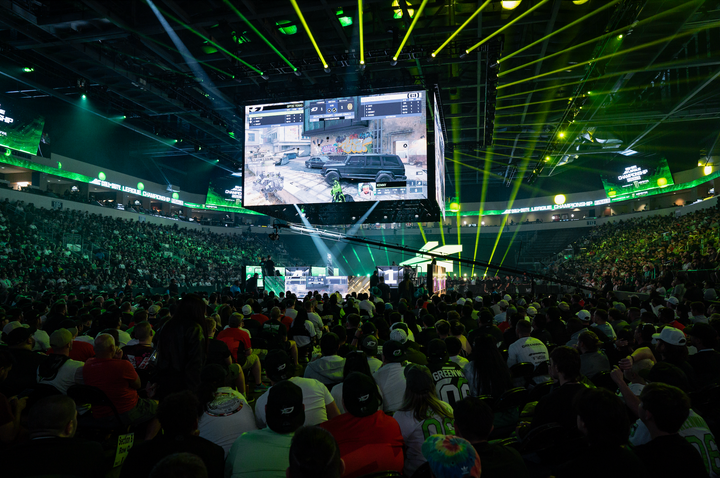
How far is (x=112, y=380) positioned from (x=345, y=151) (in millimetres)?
10296

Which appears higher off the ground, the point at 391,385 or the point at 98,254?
the point at 98,254

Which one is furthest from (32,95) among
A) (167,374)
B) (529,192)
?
(529,192)

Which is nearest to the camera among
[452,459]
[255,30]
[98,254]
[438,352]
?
[452,459]

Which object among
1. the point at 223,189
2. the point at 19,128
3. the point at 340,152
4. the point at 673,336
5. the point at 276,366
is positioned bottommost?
the point at 276,366

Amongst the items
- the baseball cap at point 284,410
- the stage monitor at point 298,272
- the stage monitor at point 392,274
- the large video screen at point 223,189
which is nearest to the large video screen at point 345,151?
the stage monitor at point 298,272

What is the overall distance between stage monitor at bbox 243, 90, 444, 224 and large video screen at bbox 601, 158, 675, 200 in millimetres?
27329

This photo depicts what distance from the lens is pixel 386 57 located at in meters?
12.5

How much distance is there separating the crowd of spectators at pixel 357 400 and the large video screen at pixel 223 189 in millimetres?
30647

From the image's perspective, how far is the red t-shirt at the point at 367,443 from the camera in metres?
2.58

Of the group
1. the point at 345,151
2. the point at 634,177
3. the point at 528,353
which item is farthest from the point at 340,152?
the point at 634,177

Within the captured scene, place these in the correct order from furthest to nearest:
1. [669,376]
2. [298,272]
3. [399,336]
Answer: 1. [298,272]
2. [399,336]
3. [669,376]

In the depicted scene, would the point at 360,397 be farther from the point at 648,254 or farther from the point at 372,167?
the point at 648,254

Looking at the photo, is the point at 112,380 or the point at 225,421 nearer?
the point at 225,421

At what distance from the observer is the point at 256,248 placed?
3991 cm
